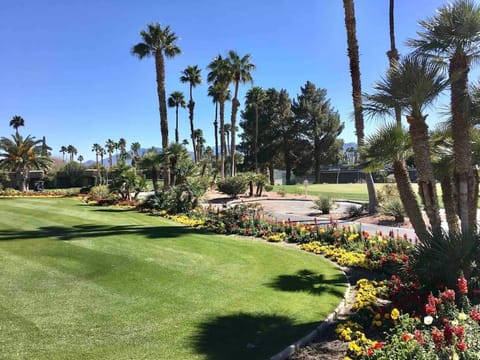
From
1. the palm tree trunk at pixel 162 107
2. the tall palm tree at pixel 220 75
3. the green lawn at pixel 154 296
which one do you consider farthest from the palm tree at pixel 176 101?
the green lawn at pixel 154 296

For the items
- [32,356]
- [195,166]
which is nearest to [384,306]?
[32,356]

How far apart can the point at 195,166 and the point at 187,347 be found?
1799 cm

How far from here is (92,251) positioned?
377 inches

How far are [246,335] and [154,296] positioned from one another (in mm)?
2036

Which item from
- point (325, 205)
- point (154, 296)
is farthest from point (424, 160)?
point (325, 205)

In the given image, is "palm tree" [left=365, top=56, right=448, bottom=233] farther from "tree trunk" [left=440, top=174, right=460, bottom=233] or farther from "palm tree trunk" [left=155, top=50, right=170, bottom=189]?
"palm tree trunk" [left=155, top=50, right=170, bottom=189]

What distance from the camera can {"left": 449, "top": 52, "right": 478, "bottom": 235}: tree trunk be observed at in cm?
759

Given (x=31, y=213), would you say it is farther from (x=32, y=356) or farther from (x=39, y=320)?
(x=32, y=356)

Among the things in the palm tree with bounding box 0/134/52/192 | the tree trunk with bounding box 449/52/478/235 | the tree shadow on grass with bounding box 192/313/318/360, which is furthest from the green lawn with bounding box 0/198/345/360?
the palm tree with bounding box 0/134/52/192

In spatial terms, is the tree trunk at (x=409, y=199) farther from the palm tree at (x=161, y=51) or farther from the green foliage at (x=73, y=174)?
the green foliage at (x=73, y=174)

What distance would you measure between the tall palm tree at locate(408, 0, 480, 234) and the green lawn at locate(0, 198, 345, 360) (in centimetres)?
307

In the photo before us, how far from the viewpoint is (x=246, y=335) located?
542 centimetres

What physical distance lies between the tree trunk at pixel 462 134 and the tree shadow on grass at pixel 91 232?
8.04 metres

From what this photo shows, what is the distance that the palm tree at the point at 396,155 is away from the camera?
8227 millimetres
